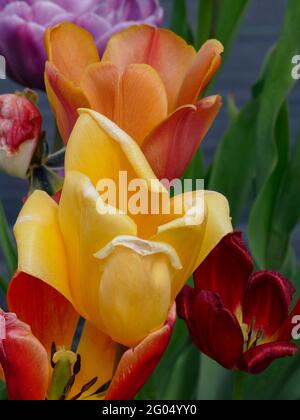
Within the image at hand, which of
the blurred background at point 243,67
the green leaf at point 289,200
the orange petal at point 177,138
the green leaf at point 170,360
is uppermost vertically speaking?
the orange petal at point 177,138

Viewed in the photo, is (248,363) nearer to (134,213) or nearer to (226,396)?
(134,213)

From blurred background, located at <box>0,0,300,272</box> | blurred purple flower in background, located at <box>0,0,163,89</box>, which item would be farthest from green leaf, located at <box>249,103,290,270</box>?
blurred background, located at <box>0,0,300,272</box>

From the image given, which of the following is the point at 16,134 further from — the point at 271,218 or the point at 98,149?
the point at 271,218

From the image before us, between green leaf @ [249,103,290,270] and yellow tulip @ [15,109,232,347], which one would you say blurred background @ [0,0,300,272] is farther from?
yellow tulip @ [15,109,232,347]

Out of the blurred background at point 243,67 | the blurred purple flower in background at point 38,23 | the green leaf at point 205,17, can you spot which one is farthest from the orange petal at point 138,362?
the blurred background at point 243,67

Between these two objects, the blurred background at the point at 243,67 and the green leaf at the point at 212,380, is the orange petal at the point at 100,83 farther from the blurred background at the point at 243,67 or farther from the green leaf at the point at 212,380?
the blurred background at the point at 243,67

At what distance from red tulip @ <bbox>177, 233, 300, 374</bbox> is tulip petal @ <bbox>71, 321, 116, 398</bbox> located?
3 centimetres

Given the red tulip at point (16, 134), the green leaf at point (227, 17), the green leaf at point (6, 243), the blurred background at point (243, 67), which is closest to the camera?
the red tulip at point (16, 134)

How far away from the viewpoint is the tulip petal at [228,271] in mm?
367

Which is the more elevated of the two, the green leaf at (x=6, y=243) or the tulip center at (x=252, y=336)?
the tulip center at (x=252, y=336)

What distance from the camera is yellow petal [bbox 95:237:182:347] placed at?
29cm

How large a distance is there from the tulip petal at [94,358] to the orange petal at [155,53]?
100mm

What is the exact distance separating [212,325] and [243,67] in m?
2.23

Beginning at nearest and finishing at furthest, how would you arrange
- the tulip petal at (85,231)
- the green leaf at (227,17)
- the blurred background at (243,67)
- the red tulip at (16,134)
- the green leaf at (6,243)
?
the tulip petal at (85,231) → the red tulip at (16,134) → the green leaf at (6,243) → the green leaf at (227,17) → the blurred background at (243,67)
